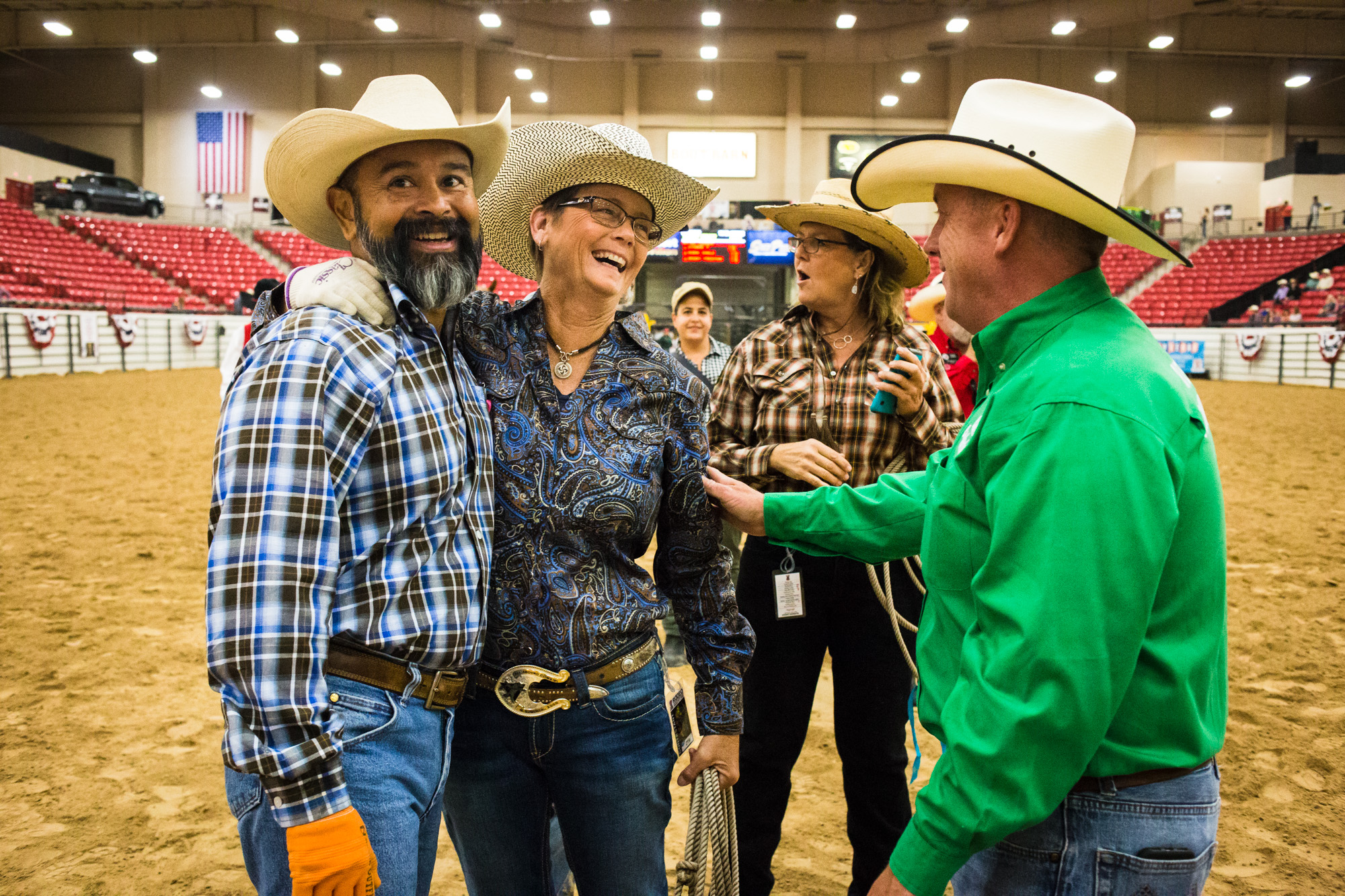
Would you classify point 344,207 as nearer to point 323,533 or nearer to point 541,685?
point 323,533

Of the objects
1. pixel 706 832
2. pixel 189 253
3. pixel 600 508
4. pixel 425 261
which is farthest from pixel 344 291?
pixel 189 253

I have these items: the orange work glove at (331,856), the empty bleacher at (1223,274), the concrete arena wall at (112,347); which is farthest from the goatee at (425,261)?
the empty bleacher at (1223,274)

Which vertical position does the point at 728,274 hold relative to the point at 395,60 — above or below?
below

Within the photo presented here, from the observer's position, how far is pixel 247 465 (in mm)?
1207

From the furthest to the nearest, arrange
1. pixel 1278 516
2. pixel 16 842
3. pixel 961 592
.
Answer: pixel 1278 516
pixel 16 842
pixel 961 592

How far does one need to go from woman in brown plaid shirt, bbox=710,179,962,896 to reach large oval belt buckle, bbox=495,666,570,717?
0.91 meters

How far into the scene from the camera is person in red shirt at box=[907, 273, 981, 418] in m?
3.28

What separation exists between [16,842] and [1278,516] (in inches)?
321

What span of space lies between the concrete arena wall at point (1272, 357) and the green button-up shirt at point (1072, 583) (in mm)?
21339

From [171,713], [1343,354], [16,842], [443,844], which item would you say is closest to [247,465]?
[443,844]

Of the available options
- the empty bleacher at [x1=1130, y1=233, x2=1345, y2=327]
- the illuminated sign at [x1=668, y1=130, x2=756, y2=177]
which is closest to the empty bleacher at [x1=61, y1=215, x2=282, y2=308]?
the illuminated sign at [x1=668, y1=130, x2=756, y2=177]

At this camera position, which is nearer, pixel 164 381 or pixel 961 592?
pixel 961 592

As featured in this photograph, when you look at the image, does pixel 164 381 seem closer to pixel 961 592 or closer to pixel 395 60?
pixel 395 60

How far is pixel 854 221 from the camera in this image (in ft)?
8.14
